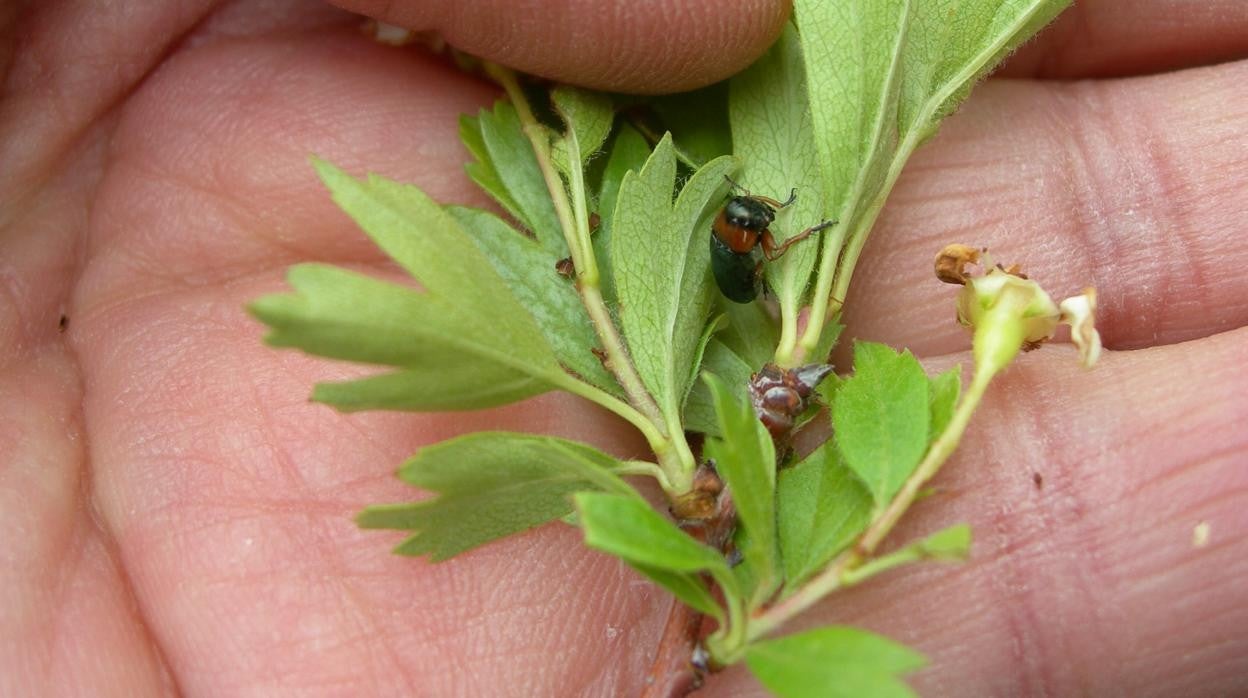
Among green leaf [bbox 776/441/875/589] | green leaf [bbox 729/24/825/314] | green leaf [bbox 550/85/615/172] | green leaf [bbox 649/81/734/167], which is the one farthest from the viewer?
green leaf [bbox 649/81/734/167]

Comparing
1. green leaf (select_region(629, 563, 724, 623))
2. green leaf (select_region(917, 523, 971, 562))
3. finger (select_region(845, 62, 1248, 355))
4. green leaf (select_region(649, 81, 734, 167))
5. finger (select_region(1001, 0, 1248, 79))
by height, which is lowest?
green leaf (select_region(629, 563, 724, 623))

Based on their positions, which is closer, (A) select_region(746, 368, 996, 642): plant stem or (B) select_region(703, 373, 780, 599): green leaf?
(B) select_region(703, 373, 780, 599): green leaf

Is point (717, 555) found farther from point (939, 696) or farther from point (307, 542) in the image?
point (307, 542)

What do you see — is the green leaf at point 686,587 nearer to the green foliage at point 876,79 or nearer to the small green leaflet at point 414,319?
the small green leaflet at point 414,319

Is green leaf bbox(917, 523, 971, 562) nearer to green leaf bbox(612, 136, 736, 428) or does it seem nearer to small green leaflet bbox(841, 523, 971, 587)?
small green leaflet bbox(841, 523, 971, 587)

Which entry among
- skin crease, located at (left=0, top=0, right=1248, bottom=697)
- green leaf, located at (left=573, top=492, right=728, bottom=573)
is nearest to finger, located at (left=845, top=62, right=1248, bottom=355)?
skin crease, located at (left=0, top=0, right=1248, bottom=697)

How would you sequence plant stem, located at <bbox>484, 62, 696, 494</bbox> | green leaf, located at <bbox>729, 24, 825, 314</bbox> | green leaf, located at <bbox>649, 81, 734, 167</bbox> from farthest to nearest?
1. green leaf, located at <bbox>649, 81, 734, 167</bbox>
2. green leaf, located at <bbox>729, 24, 825, 314</bbox>
3. plant stem, located at <bbox>484, 62, 696, 494</bbox>

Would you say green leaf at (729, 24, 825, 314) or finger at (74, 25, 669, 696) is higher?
green leaf at (729, 24, 825, 314)

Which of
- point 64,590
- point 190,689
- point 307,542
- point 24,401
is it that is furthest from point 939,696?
point 24,401
